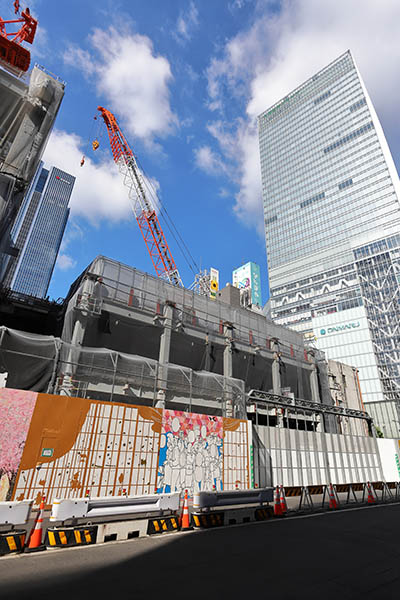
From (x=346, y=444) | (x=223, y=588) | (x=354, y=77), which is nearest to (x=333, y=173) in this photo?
(x=354, y=77)

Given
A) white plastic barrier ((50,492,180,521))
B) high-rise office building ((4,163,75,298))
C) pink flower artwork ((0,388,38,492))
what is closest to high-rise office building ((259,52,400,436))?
white plastic barrier ((50,492,180,521))

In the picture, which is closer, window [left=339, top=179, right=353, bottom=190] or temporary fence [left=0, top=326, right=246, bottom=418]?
temporary fence [left=0, top=326, right=246, bottom=418]

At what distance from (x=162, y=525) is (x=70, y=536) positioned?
250 cm

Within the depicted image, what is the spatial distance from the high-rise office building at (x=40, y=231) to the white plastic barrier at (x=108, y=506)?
164 meters

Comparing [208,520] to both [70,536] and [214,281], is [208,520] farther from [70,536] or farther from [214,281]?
[214,281]

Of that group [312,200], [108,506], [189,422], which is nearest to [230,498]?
[108,506]

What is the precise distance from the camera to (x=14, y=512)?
6.54 metres

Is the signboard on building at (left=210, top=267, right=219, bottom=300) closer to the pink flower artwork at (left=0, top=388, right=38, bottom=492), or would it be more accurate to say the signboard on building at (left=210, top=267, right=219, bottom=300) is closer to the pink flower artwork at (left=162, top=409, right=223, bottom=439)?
the pink flower artwork at (left=162, top=409, right=223, bottom=439)

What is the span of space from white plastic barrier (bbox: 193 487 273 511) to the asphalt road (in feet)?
3.13

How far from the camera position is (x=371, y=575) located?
17.4ft

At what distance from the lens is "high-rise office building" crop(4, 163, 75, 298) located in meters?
160

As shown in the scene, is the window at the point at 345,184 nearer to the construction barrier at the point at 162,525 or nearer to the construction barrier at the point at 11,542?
the construction barrier at the point at 162,525

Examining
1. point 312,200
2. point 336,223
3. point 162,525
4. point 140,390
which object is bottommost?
point 162,525

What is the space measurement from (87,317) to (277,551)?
58.8 ft
